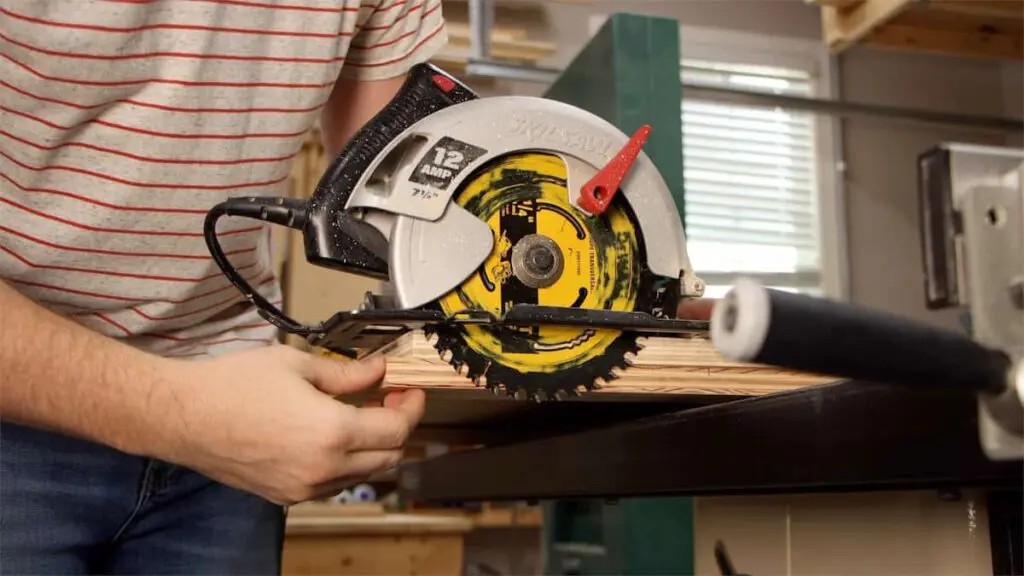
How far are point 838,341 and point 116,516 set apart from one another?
911 millimetres

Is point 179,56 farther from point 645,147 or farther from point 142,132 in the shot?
point 645,147

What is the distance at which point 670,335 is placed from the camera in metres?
0.73

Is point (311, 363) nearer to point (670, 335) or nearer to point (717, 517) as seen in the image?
point (670, 335)

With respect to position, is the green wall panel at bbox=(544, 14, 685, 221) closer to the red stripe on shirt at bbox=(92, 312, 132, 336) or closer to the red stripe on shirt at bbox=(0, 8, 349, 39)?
the red stripe on shirt at bbox=(0, 8, 349, 39)

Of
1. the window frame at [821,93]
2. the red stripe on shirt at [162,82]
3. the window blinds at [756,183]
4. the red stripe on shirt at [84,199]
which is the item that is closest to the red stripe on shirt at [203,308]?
the red stripe on shirt at [84,199]

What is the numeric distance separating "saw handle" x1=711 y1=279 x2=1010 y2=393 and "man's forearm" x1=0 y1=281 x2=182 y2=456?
50 centimetres

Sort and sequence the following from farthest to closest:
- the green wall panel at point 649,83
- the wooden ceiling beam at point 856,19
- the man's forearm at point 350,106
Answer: the wooden ceiling beam at point 856,19 < the green wall panel at point 649,83 < the man's forearm at point 350,106

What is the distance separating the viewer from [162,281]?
3.12 ft

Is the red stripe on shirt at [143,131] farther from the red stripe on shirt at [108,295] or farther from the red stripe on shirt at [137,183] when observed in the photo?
the red stripe on shirt at [108,295]

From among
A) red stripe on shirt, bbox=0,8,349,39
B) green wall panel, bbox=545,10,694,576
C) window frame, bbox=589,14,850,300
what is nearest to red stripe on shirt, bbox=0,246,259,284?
red stripe on shirt, bbox=0,8,349,39

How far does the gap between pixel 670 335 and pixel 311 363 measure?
0.28 metres

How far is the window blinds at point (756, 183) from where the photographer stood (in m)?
3.49

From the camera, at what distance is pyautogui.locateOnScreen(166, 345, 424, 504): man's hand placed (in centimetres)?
67

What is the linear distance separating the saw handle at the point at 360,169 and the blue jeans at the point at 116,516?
0.47m
